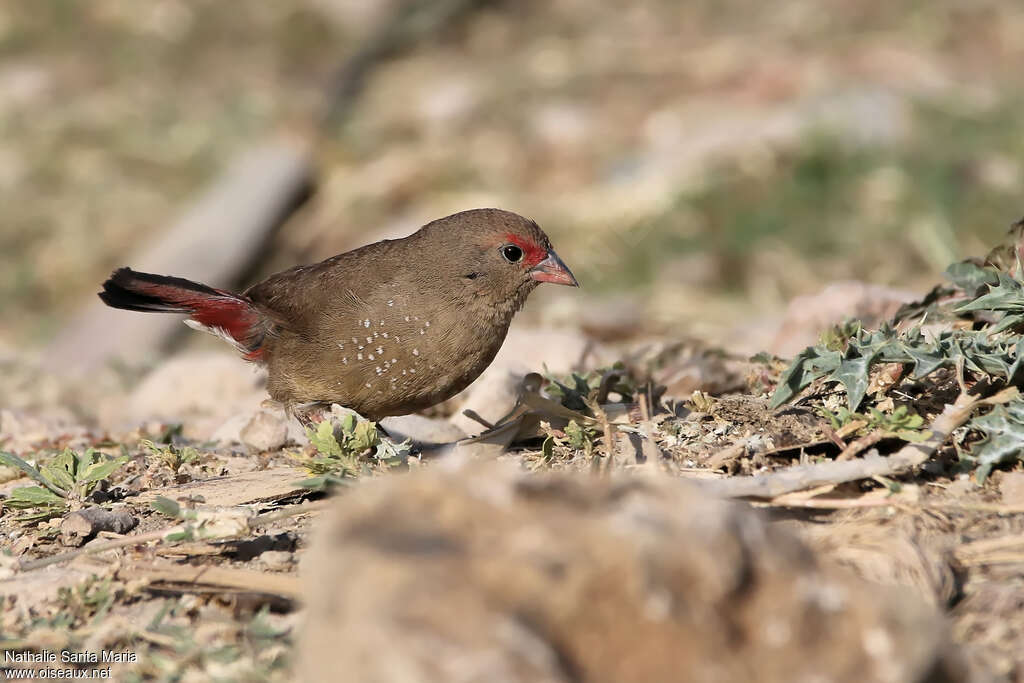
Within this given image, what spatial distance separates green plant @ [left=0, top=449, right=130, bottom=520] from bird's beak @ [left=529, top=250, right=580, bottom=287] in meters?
1.56

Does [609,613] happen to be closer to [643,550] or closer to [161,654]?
[643,550]

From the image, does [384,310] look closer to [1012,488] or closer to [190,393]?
[190,393]

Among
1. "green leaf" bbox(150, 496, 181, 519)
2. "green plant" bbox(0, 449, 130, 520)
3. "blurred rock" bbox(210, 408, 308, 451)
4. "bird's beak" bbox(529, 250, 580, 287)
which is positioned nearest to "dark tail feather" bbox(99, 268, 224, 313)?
"blurred rock" bbox(210, 408, 308, 451)

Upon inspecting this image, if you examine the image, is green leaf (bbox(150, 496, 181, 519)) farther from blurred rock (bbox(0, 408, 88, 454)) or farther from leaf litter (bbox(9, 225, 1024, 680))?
blurred rock (bbox(0, 408, 88, 454))

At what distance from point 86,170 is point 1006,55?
25.1ft

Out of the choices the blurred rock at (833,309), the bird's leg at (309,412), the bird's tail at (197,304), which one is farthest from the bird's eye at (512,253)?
the blurred rock at (833,309)

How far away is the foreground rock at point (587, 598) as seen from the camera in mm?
1670

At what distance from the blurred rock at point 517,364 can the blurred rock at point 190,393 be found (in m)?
1.13

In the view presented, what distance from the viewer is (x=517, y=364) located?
187 inches

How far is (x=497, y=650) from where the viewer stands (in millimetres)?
1652

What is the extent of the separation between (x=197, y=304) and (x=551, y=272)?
1275 millimetres

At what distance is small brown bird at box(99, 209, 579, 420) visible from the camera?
380cm

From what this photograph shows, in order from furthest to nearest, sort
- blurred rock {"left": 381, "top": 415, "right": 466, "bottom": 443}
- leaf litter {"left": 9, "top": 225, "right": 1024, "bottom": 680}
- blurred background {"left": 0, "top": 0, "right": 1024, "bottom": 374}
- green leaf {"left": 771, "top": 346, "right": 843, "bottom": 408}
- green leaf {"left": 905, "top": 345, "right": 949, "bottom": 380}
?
blurred background {"left": 0, "top": 0, "right": 1024, "bottom": 374}, blurred rock {"left": 381, "top": 415, "right": 466, "bottom": 443}, green leaf {"left": 771, "top": 346, "right": 843, "bottom": 408}, green leaf {"left": 905, "top": 345, "right": 949, "bottom": 380}, leaf litter {"left": 9, "top": 225, "right": 1024, "bottom": 680}

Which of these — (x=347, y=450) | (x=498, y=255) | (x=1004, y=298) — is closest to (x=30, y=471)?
(x=347, y=450)
